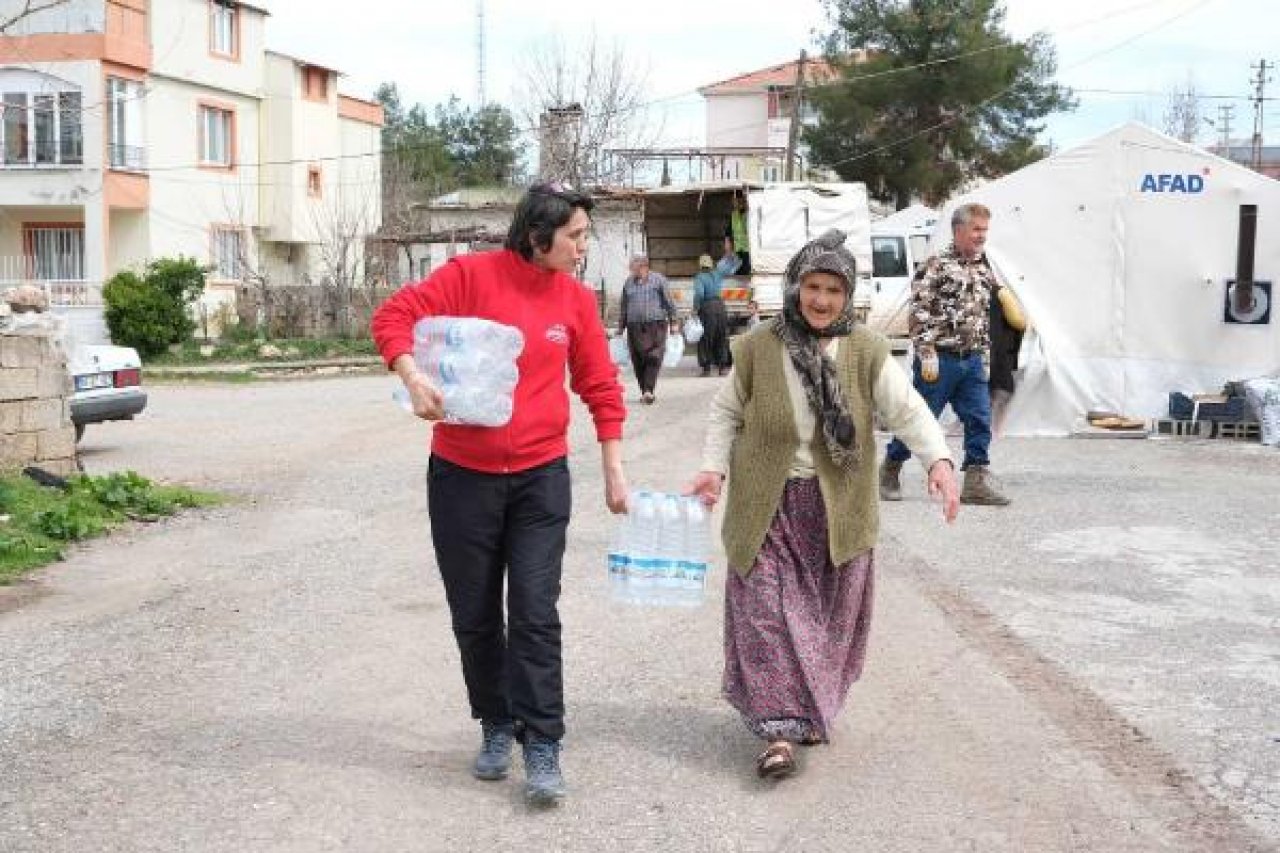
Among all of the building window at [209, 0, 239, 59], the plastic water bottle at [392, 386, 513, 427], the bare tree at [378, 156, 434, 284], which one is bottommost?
the plastic water bottle at [392, 386, 513, 427]

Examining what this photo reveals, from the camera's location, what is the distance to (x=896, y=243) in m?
29.9

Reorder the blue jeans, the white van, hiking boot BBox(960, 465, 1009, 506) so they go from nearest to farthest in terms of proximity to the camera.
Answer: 1. the blue jeans
2. hiking boot BBox(960, 465, 1009, 506)
3. the white van

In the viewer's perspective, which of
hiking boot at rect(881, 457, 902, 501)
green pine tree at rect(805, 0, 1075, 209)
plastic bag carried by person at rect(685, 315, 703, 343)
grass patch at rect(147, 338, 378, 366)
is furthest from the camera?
green pine tree at rect(805, 0, 1075, 209)

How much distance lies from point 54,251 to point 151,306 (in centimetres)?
967

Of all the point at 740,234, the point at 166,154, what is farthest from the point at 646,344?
the point at 166,154

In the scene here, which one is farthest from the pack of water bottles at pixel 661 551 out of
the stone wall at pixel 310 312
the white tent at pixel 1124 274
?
the stone wall at pixel 310 312

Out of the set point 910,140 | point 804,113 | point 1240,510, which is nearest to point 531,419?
point 1240,510

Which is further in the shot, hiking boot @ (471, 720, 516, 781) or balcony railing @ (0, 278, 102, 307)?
balcony railing @ (0, 278, 102, 307)

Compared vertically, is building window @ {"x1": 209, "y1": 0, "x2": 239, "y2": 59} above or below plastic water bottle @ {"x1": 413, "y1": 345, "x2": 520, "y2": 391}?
above

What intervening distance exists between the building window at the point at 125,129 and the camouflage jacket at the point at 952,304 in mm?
30468

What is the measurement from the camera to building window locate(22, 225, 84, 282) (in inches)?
1559

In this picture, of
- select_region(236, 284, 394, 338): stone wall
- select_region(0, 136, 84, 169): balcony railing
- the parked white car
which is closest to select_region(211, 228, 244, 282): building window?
select_region(0, 136, 84, 169): balcony railing

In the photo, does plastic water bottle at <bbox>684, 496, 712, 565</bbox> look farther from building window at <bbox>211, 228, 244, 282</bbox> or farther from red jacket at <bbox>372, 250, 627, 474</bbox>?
building window at <bbox>211, 228, 244, 282</bbox>

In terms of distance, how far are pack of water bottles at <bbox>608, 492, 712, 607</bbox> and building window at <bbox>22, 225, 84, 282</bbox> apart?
121 feet
